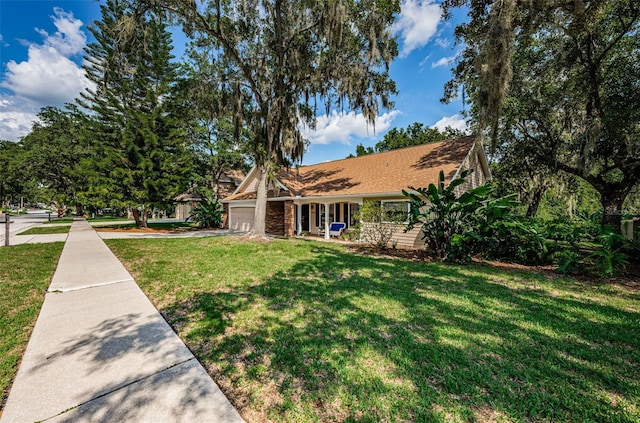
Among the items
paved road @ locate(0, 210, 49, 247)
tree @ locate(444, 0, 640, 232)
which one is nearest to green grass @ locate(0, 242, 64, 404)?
paved road @ locate(0, 210, 49, 247)

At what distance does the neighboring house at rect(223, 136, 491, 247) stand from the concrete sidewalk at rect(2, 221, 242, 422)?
28.8 ft

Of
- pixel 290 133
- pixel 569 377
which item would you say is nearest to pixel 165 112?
pixel 290 133

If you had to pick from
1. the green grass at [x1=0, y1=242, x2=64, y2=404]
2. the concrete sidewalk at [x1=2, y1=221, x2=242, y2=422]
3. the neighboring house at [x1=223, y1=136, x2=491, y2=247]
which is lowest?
the concrete sidewalk at [x1=2, y1=221, x2=242, y2=422]

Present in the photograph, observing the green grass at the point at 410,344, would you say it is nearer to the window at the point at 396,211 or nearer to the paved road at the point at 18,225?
Result: the window at the point at 396,211

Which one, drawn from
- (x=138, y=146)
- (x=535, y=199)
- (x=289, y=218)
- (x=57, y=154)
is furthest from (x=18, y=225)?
(x=535, y=199)

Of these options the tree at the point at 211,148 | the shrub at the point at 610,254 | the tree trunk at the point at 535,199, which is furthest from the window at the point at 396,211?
the tree trunk at the point at 535,199

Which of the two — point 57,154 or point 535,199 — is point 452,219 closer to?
point 535,199

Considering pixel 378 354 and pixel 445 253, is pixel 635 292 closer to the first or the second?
pixel 445 253

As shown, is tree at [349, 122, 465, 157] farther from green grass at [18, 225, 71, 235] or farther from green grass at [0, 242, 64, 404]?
green grass at [0, 242, 64, 404]

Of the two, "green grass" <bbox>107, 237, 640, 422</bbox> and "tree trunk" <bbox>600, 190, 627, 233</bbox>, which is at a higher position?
"tree trunk" <bbox>600, 190, 627, 233</bbox>

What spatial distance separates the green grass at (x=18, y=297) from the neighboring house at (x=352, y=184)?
9.33 m

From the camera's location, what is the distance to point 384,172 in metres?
13.3

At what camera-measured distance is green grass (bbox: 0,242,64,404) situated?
2.62 m

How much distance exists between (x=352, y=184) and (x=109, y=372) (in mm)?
12099
